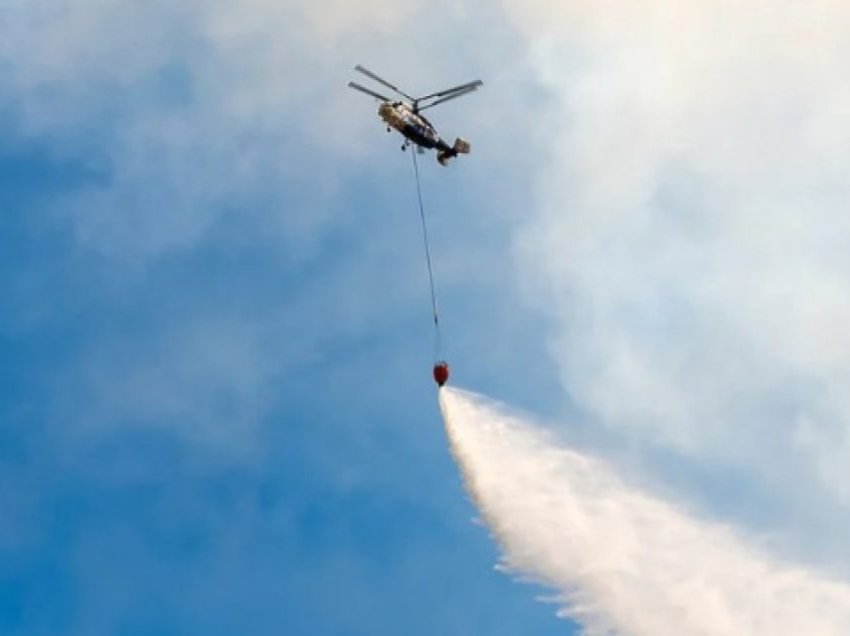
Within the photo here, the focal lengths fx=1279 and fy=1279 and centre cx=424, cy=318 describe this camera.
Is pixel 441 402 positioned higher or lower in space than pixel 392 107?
lower

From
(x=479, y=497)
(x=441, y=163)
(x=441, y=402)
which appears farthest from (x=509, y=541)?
(x=441, y=163)

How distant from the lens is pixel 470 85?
97250 mm

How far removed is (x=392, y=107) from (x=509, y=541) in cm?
3417

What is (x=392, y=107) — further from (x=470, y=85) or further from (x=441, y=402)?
(x=441, y=402)

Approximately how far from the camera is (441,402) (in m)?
91.7

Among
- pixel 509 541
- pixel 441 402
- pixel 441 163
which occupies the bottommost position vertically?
pixel 509 541

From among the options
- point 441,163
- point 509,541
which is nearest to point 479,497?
point 509,541

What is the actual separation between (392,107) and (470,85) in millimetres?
6207

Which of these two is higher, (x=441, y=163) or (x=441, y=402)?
(x=441, y=163)

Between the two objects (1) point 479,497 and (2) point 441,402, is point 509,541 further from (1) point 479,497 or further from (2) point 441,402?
(2) point 441,402

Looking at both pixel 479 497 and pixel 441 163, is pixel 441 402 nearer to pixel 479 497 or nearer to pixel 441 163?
pixel 479 497

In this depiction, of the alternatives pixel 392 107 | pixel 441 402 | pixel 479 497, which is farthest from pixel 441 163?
pixel 479 497

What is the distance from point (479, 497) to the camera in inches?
3504

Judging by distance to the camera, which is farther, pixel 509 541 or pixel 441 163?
pixel 441 163
